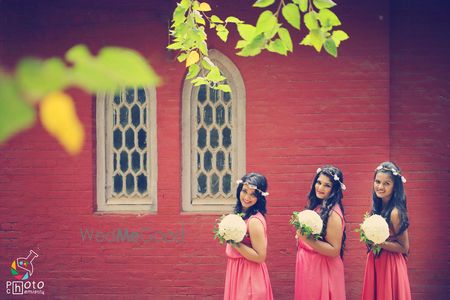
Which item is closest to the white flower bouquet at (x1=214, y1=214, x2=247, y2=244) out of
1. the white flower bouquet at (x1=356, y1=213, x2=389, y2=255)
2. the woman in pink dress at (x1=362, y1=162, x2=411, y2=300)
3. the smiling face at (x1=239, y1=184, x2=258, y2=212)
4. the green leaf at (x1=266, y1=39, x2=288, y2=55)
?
the smiling face at (x1=239, y1=184, x2=258, y2=212)

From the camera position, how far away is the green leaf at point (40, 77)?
85 centimetres

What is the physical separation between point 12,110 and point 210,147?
5.73 metres

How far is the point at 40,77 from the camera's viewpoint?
2.89 feet

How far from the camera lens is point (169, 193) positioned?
21.0 ft

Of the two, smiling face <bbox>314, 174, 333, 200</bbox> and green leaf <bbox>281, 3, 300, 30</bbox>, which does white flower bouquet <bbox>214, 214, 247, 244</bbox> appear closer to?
smiling face <bbox>314, 174, 333, 200</bbox>

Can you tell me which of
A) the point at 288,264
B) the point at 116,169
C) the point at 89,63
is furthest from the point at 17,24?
the point at 89,63

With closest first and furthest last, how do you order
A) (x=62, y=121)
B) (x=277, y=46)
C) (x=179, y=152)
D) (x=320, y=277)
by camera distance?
(x=62, y=121), (x=277, y=46), (x=320, y=277), (x=179, y=152)

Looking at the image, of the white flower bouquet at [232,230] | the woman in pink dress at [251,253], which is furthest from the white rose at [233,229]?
the woman in pink dress at [251,253]

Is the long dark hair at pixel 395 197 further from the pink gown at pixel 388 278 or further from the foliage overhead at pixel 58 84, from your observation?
the foliage overhead at pixel 58 84

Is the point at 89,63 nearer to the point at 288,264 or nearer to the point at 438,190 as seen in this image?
the point at 288,264

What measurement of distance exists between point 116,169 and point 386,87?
3.26 meters

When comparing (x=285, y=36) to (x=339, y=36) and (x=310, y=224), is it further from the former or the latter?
(x=310, y=224)

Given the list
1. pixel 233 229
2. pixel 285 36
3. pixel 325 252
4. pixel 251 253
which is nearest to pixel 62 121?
pixel 285 36

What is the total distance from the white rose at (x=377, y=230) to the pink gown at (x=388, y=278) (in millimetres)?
396
